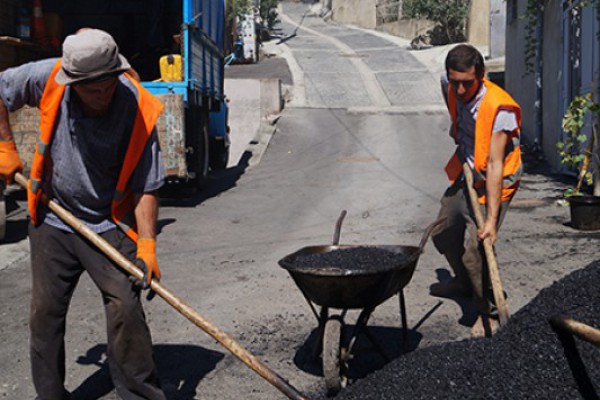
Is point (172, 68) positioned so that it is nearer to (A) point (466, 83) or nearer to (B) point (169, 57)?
(B) point (169, 57)

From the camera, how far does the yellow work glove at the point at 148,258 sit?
3.14 metres

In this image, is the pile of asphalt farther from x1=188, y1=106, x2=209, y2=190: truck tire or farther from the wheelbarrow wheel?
x1=188, y1=106, x2=209, y2=190: truck tire

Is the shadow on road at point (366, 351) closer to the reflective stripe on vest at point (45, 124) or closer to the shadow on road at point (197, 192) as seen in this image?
the reflective stripe on vest at point (45, 124)

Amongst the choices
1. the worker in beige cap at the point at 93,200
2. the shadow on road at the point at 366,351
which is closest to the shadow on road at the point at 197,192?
the shadow on road at the point at 366,351

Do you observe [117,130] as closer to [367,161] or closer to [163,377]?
[163,377]

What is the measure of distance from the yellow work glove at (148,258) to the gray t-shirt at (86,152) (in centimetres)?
24

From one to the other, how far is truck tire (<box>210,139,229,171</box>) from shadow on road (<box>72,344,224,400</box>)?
8.86 meters

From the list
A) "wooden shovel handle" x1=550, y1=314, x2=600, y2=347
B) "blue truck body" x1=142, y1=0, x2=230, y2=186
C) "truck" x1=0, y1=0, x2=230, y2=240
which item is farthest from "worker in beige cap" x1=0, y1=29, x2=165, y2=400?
"blue truck body" x1=142, y1=0, x2=230, y2=186

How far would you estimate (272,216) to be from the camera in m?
9.21

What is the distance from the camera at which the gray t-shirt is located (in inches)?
128

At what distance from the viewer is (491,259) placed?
3.89 metres

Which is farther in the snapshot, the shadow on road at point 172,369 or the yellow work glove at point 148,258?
the shadow on road at point 172,369

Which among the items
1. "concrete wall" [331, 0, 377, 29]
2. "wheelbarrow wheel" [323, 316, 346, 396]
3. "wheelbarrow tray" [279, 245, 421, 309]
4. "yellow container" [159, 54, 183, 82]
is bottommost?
"wheelbarrow wheel" [323, 316, 346, 396]

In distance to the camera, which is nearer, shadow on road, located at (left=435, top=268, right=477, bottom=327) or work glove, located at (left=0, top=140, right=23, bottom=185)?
work glove, located at (left=0, top=140, right=23, bottom=185)
